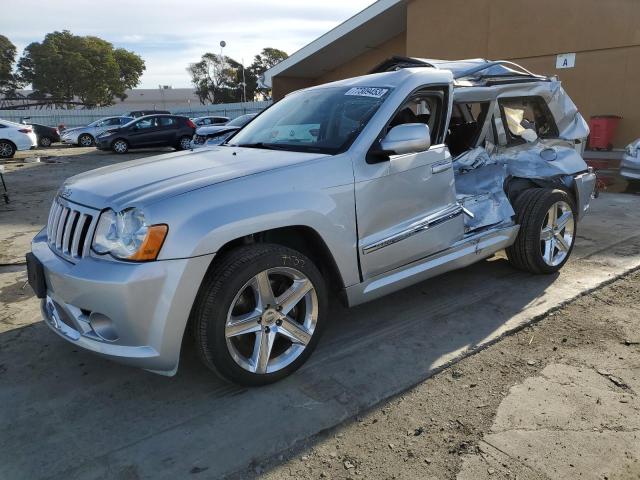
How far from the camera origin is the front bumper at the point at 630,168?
913cm

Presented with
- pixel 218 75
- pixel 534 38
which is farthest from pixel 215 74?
pixel 534 38

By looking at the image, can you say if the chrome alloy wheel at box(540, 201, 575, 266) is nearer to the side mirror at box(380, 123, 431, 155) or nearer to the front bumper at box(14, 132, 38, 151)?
the side mirror at box(380, 123, 431, 155)

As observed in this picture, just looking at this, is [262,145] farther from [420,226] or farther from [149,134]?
[149,134]

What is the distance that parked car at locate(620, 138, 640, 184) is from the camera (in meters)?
9.15

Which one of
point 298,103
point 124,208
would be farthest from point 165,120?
point 124,208

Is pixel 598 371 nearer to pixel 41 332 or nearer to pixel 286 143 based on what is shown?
pixel 286 143

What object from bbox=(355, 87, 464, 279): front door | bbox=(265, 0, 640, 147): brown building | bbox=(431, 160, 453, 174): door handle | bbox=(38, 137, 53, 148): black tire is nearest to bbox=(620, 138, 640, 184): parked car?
bbox=(265, 0, 640, 147): brown building

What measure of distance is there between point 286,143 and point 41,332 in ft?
7.44

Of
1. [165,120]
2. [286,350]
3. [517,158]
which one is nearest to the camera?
[286,350]

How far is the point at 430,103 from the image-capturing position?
397 cm

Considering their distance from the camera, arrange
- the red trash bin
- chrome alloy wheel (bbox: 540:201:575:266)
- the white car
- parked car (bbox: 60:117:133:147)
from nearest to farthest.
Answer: chrome alloy wheel (bbox: 540:201:575:266) < the red trash bin < the white car < parked car (bbox: 60:117:133:147)

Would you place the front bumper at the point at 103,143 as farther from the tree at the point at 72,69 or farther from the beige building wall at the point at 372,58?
the tree at the point at 72,69

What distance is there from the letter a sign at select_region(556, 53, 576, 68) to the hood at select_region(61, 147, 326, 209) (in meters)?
12.7

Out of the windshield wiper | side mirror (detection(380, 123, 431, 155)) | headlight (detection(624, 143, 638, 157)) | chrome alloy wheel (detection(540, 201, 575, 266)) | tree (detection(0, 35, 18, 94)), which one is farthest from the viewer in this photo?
tree (detection(0, 35, 18, 94))
